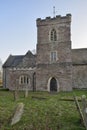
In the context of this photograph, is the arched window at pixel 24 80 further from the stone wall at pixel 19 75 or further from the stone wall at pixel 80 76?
the stone wall at pixel 80 76

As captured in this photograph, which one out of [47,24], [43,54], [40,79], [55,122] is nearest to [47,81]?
[40,79]

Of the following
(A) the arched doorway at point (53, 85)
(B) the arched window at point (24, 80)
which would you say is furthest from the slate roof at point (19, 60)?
(A) the arched doorway at point (53, 85)

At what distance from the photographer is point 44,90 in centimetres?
2984

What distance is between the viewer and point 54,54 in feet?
97.9

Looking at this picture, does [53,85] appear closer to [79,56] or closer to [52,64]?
[52,64]

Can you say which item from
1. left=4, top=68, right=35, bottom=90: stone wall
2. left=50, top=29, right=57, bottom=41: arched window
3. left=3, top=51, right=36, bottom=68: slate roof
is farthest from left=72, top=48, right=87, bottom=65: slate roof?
left=4, top=68, right=35, bottom=90: stone wall

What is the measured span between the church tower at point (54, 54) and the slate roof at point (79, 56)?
4255mm

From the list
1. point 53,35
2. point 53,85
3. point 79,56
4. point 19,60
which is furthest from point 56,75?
point 19,60

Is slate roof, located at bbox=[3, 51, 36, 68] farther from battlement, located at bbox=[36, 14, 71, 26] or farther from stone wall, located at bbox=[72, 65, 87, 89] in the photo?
stone wall, located at bbox=[72, 65, 87, 89]

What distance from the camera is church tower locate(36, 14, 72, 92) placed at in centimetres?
2919

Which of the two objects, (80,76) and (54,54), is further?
(80,76)

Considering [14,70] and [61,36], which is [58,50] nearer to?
[61,36]

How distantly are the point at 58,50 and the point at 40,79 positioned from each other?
5125mm

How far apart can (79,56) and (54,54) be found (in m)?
5.97
